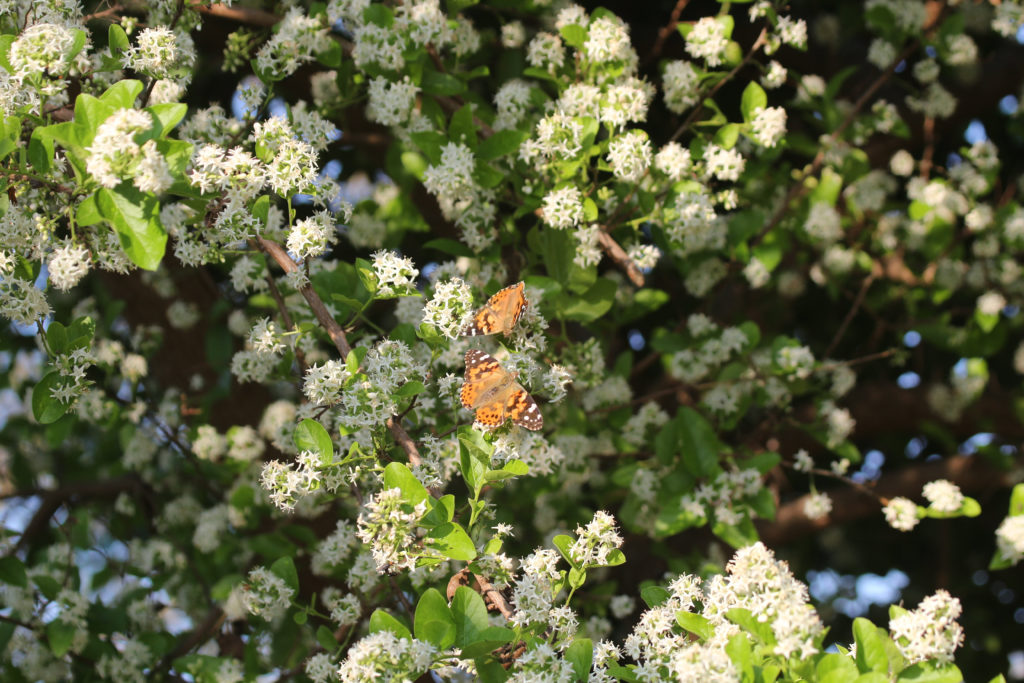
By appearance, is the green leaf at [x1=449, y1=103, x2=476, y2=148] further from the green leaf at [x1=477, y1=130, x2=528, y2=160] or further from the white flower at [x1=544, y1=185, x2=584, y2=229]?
the white flower at [x1=544, y1=185, x2=584, y2=229]

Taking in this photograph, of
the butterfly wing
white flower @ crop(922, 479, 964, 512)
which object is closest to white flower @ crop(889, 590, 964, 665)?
the butterfly wing

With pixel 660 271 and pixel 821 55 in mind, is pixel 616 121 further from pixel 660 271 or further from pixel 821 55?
pixel 821 55

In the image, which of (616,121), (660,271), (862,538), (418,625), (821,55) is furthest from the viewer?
(862,538)

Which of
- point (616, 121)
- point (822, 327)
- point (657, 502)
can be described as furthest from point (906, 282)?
point (616, 121)

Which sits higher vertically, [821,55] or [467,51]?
[467,51]

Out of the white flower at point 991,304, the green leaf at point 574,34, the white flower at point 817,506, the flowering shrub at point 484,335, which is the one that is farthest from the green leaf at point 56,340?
the white flower at point 991,304

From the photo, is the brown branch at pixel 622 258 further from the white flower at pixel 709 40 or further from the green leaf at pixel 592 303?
the white flower at pixel 709 40
